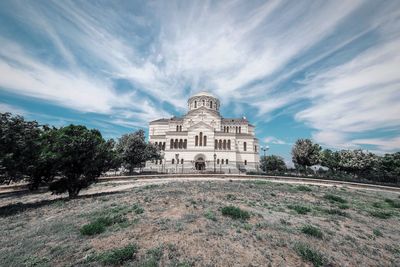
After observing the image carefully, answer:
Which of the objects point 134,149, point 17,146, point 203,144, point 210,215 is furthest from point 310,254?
point 203,144

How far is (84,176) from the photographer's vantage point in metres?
20.5

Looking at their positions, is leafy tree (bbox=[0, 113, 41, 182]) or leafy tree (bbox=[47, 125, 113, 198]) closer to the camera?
leafy tree (bbox=[0, 113, 41, 182])

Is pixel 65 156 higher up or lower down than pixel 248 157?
lower down

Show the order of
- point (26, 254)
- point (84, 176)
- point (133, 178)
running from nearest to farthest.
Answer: point (26, 254)
point (84, 176)
point (133, 178)

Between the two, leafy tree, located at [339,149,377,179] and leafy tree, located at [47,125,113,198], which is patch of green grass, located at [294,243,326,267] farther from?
leafy tree, located at [339,149,377,179]

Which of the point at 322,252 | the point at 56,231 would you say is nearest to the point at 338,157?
the point at 322,252

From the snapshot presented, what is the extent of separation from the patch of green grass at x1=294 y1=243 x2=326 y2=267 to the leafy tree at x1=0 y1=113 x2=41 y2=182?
18952mm

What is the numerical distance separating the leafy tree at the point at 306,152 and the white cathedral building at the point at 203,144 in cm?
1065

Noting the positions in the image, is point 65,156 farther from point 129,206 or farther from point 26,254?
point 26,254

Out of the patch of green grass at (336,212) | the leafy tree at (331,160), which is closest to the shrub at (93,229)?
the patch of green grass at (336,212)

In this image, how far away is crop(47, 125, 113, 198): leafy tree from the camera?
18.4 m

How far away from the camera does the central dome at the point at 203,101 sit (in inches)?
2376

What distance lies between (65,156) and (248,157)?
46.1 meters

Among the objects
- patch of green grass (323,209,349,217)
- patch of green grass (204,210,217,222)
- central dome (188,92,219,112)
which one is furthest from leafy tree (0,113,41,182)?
central dome (188,92,219,112)
